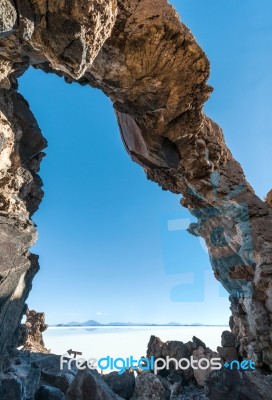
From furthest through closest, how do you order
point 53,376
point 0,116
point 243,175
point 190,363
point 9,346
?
point 190,363, point 243,175, point 53,376, point 9,346, point 0,116

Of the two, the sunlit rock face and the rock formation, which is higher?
the sunlit rock face

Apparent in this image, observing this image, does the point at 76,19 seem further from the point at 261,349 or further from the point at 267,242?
the point at 261,349

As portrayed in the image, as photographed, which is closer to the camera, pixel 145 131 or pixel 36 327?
pixel 145 131

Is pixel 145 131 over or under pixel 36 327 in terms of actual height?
over

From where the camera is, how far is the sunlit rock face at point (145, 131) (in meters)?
5.90

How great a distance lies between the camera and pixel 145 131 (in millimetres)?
13797

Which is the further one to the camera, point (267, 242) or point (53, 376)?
point (267, 242)

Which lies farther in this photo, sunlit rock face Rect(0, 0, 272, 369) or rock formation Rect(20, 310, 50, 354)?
rock formation Rect(20, 310, 50, 354)

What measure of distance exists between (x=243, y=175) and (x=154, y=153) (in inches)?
274

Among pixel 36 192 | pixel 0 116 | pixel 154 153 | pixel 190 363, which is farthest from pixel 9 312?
pixel 190 363

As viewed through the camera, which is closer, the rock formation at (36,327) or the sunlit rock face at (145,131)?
the sunlit rock face at (145,131)

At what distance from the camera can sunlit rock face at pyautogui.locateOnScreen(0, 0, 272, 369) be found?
19.4 ft

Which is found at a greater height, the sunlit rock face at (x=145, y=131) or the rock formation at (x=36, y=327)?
the sunlit rock face at (x=145, y=131)

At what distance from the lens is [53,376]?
35.3ft
